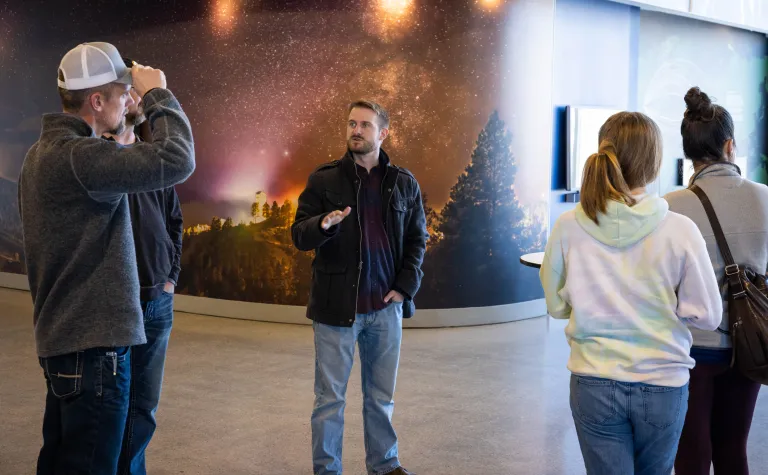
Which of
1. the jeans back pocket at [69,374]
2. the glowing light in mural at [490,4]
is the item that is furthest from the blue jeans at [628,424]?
the glowing light in mural at [490,4]

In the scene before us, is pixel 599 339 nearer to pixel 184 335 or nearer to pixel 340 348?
pixel 340 348

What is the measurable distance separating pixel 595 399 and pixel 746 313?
26.9 inches

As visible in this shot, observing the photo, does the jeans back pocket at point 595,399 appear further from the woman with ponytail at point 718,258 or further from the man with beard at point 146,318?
the man with beard at point 146,318

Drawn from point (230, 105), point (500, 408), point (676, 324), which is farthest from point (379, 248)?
point (230, 105)

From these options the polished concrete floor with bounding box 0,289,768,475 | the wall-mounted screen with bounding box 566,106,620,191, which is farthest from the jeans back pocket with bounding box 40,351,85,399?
the wall-mounted screen with bounding box 566,106,620,191

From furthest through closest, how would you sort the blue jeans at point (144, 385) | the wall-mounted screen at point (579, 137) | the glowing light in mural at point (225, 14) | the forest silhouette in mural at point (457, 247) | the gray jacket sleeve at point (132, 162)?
the wall-mounted screen at point (579, 137), the glowing light in mural at point (225, 14), the forest silhouette in mural at point (457, 247), the blue jeans at point (144, 385), the gray jacket sleeve at point (132, 162)

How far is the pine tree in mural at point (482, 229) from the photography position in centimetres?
664

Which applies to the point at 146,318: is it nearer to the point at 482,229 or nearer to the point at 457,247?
the point at 457,247

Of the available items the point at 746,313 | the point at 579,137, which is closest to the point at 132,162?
the point at 746,313

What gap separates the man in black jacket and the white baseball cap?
3.77ft

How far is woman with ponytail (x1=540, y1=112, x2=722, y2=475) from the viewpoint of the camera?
196 cm

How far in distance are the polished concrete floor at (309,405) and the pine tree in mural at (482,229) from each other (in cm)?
42

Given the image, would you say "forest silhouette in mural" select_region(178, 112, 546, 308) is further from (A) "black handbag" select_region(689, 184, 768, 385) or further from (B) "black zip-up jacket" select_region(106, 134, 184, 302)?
(A) "black handbag" select_region(689, 184, 768, 385)

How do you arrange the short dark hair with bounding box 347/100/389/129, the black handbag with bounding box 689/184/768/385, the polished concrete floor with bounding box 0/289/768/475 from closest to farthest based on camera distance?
the black handbag with bounding box 689/184/768/385, the short dark hair with bounding box 347/100/389/129, the polished concrete floor with bounding box 0/289/768/475
